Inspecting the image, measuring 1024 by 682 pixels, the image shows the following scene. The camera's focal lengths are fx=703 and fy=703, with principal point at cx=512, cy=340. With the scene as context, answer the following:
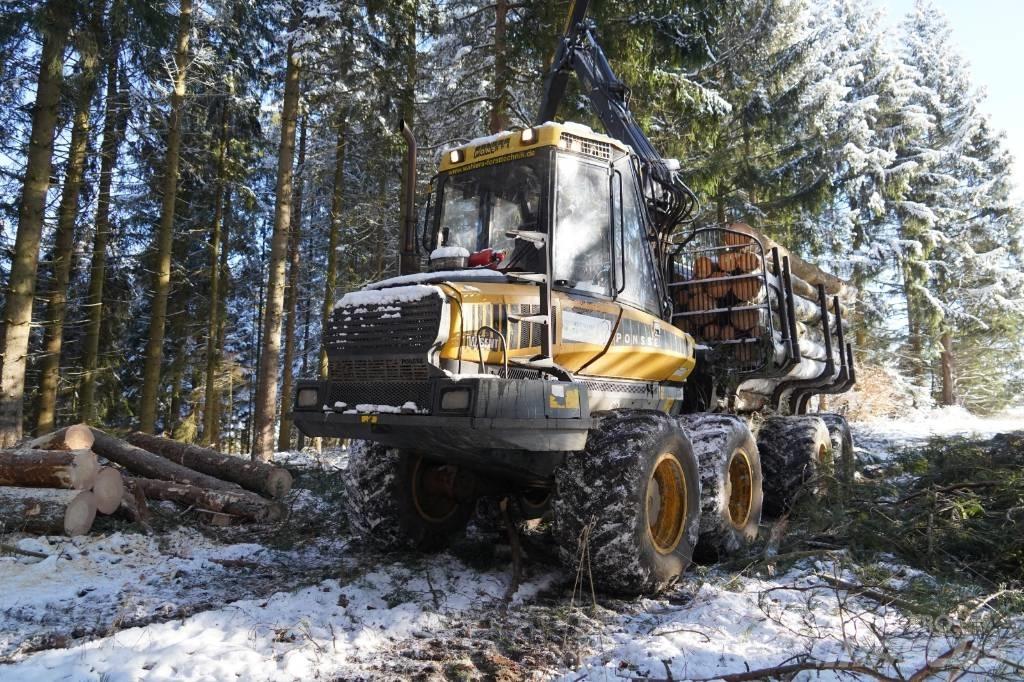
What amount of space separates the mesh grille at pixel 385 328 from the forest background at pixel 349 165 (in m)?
7.41

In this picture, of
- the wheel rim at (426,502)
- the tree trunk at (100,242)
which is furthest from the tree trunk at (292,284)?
the wheel rim at (426,502)

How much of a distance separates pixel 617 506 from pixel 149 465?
5.77 meters

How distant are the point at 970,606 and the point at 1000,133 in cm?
3064

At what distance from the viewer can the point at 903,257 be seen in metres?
23.7

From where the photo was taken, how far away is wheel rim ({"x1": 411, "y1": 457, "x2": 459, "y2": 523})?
5.96 meters

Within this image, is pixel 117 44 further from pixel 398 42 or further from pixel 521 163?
pixel 521 163

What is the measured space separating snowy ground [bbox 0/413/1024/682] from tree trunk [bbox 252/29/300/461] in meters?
6.34

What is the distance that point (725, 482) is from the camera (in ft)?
Answer: 19.3

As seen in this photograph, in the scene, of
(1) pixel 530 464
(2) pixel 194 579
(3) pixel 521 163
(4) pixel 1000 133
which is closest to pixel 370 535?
(2) pixel 194 579

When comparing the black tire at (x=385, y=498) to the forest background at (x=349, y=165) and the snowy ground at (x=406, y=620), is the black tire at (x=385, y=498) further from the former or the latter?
the forest background at (x=349, y=165)

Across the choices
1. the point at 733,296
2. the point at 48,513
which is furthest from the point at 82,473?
the point at 733,296

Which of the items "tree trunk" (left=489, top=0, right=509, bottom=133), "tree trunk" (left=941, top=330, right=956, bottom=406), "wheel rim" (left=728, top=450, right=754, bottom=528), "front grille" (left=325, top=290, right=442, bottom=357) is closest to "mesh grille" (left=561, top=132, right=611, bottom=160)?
"front grille" (left=325, top=290, right=442, bottom=357)

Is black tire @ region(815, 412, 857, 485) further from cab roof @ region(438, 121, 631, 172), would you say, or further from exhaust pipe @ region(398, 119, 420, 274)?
exhaust pipe @ region(398, 119, 420, 274)

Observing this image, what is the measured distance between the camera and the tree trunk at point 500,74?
12.0 metres
